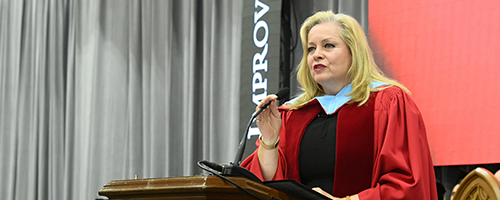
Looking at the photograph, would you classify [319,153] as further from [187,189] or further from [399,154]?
[187,189]

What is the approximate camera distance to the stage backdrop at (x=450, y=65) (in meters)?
2.67

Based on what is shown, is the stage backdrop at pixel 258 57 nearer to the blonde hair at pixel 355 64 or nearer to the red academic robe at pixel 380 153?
the blonde hair at pixel 355 64

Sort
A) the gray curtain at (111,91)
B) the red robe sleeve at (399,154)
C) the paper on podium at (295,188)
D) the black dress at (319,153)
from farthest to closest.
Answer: the gray curtain at (111,91), the black dress at (319,153), the red robe sleeve at (399,154), the paper on podium at (295,188)

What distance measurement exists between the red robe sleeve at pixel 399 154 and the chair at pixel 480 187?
0.56 ft

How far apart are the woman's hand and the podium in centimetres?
50

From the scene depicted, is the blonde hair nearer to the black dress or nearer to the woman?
the woman

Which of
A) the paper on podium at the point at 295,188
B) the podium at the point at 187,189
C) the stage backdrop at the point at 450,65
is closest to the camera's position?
Result: the podium at the point at 187,189

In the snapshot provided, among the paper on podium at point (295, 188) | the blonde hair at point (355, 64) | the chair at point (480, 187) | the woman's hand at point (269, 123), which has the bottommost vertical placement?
the chair at point (480, 187)

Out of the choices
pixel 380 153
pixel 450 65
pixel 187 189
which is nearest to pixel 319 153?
pixel 380 153

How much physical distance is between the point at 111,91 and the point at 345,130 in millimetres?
3102

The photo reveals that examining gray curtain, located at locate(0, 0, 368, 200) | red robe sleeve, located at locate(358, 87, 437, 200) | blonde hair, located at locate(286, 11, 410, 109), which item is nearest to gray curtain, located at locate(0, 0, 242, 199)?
gray curtain, located at locate(0, 0, 368, 200)

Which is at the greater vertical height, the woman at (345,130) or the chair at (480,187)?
the woman at (345,130)

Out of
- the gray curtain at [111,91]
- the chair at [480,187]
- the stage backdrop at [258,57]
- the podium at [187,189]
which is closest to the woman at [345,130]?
the chair at [480,187]

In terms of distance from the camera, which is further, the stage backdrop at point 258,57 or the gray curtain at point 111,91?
the gray curtain at point 111,91
